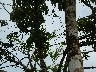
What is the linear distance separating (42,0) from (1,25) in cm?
171

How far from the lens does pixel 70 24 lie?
610 centimetres

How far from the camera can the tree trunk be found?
5488mm

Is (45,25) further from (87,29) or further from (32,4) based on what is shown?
(87,29)

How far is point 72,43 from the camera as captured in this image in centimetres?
588

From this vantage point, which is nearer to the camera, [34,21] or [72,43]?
[72,43]

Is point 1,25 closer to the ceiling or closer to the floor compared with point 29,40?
closer to the ceiling

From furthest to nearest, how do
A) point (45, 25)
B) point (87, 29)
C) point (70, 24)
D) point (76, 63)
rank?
point (45, 25) < point (87, 29) < point (70, 24) < point (76, 63)

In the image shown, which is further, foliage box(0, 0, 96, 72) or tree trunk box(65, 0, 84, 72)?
foliage box(0, 0, 96, 72)

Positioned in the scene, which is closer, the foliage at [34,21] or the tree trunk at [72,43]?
the tree trunk at [72,43]

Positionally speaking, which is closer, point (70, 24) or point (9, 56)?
point (70, 24)

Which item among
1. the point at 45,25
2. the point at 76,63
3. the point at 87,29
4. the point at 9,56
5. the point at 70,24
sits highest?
the point at 45,25

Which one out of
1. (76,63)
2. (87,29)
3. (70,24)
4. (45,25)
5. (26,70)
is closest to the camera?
(76,63)

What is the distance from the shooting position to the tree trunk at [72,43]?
5.49m

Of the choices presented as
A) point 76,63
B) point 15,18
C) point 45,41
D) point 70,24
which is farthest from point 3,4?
point 76,63
